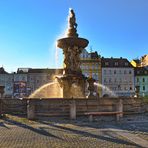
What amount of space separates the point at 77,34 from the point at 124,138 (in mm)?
16303

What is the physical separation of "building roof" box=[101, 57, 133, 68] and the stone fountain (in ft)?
263

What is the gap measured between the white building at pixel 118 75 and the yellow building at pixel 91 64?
2.20 metres

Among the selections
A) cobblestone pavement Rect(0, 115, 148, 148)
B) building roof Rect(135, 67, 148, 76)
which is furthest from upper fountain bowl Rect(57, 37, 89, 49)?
building roof Rect(135, 67, 148, 76)

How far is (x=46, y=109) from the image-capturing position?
2078 centimetres

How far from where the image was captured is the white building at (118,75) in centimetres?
10881

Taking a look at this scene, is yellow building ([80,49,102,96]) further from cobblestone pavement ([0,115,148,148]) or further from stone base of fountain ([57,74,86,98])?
cobblestone pavement ([0,115,148,148])

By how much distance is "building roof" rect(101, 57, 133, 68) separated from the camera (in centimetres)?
10900

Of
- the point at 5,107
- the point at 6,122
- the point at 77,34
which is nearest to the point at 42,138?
the point at 6,122

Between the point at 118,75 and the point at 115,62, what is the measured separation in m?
4.13

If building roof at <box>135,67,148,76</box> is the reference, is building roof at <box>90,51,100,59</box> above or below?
above

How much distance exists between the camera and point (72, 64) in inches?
1085

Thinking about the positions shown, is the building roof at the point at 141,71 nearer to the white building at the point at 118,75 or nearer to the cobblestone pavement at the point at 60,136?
the white building at the point at 118,75

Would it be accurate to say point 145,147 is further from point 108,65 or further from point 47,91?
point 108,65

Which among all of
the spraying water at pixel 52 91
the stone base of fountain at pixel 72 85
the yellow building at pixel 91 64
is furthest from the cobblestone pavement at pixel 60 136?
the yellow building at pixel 91 64
